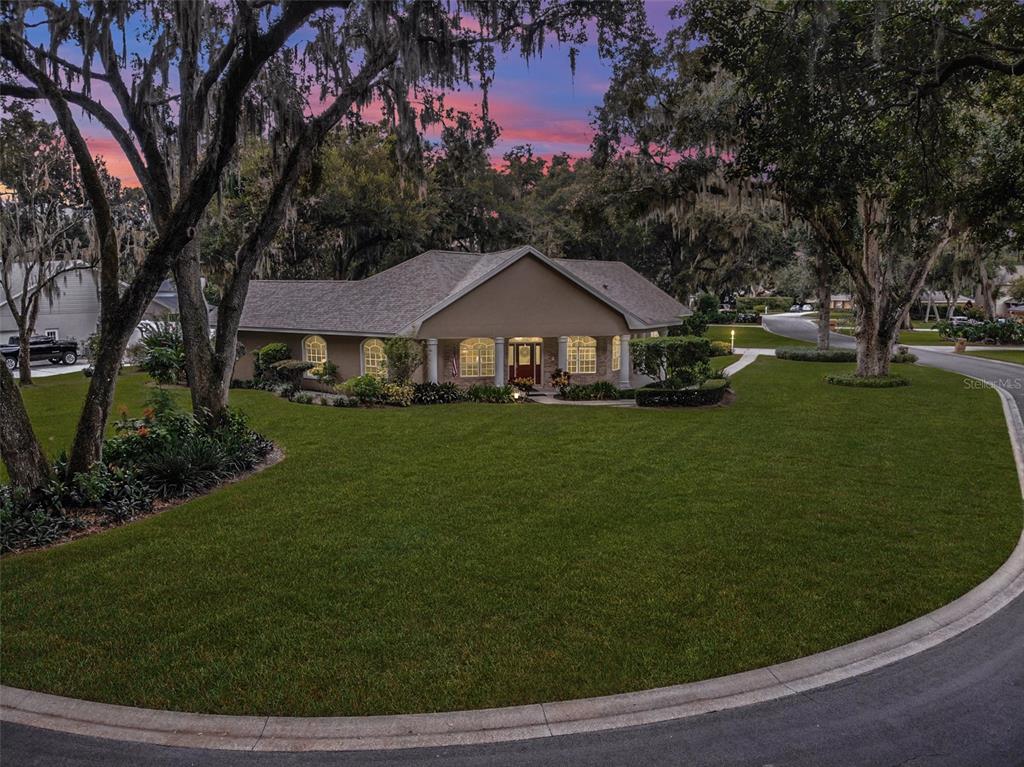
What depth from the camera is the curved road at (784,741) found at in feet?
17.8

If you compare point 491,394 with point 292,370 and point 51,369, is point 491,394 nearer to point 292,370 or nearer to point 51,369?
point 292,370

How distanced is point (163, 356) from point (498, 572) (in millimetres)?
20019

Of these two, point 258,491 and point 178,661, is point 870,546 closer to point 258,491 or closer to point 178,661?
point 178,661

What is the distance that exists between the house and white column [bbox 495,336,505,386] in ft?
0.14

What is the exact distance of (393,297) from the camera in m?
28.4

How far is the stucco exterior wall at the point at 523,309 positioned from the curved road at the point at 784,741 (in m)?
21.2

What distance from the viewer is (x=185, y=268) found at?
15523 millimetres

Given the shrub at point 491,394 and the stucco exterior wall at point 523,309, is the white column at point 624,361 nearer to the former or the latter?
the stucco exterior wall at point 523,309

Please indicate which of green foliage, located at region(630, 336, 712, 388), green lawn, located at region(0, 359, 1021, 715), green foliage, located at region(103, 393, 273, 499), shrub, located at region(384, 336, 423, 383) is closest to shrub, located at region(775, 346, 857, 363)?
green foliage, located at region(630, 336, 712, 388)

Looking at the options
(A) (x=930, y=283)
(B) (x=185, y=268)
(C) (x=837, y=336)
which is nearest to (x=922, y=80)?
(B) (x=185, y=268)

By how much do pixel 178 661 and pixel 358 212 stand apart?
122 feet

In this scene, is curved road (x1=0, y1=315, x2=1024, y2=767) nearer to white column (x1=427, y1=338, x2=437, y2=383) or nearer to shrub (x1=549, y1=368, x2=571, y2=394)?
white column (x1=427, y1=338, x2=437, y2=383)

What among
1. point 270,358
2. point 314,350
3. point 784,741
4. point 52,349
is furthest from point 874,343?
point 52,349

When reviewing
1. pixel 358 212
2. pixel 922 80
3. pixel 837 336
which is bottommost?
pixel 837 336
